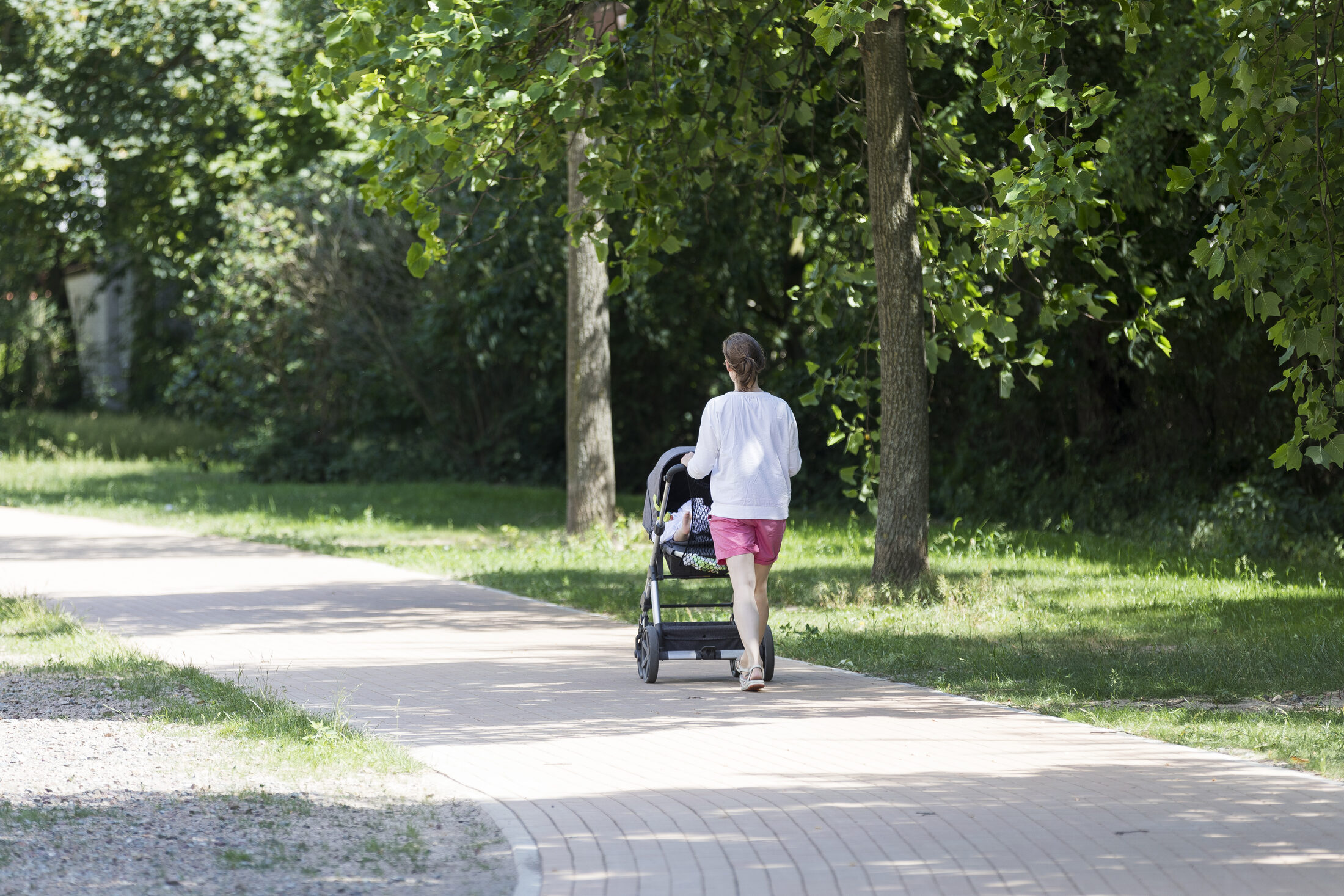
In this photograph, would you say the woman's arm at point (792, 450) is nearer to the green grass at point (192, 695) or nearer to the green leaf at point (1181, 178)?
the green leaf at point (1181, 178)

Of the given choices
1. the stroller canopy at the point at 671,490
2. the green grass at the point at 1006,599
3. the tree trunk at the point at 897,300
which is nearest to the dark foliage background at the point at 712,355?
the tree trunk at the point at 897,300

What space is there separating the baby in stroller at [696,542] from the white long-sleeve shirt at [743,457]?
328mm

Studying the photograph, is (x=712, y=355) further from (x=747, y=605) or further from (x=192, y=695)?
(x=192, y=695)

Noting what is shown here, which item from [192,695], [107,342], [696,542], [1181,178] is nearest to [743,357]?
[696,542]

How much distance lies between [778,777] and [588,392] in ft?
32.1

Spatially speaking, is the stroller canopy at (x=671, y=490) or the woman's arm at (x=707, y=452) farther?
the stroller canopy at (x=671, y=490)

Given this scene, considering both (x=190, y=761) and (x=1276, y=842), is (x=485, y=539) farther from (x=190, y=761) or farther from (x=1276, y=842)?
(x=1276, y=842)

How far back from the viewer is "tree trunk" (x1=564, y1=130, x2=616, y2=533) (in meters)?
15.6

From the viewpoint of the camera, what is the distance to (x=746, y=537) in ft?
26.2

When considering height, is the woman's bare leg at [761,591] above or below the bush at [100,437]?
below

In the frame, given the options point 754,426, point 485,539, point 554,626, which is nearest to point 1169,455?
point 485,539

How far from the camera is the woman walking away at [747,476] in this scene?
7.91 meters

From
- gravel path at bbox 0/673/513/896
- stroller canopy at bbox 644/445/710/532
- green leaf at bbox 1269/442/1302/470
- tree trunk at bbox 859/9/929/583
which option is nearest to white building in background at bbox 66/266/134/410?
tree trunk at bbox 859/9/929/583

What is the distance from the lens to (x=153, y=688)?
26.3 ft
